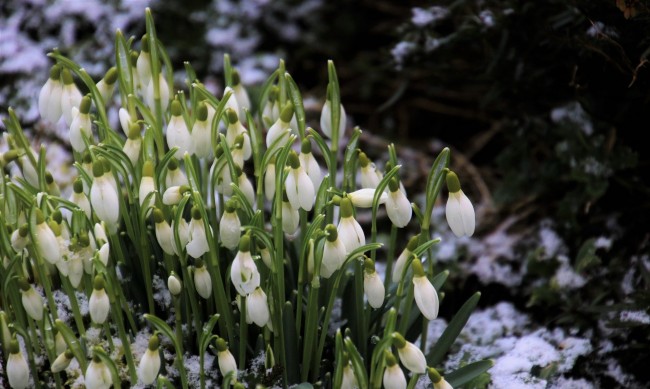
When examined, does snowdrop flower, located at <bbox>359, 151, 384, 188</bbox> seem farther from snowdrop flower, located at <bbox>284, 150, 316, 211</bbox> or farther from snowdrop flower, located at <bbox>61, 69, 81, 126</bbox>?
snowdrop flower, located at <bbox>61, 69, 81, 126</bbox>

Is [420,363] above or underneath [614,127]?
underneath

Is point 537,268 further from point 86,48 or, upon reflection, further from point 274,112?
point 86,48

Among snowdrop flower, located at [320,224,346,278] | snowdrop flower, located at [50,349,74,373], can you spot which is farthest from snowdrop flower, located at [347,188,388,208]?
snowdrop flower, located at [50,349,74,373]

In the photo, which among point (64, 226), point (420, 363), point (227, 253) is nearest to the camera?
point (420, 363)

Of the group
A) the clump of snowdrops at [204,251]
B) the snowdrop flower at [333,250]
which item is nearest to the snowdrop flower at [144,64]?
the clump of snowdrops at [204,251]

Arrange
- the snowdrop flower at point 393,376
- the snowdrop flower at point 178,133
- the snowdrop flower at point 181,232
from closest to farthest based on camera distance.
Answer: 1. the snowdrop flower at point 393,376
2. the snowdrop flower at point 181,232
3. the snowdrop flower at point 178,133

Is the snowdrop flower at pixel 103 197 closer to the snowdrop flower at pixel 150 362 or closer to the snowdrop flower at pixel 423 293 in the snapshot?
the snowdrop flower at pixel 150 362

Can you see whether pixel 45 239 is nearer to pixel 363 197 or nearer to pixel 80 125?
pixel 80 125

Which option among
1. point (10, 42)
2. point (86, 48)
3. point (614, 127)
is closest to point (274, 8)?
point (86, 48)
